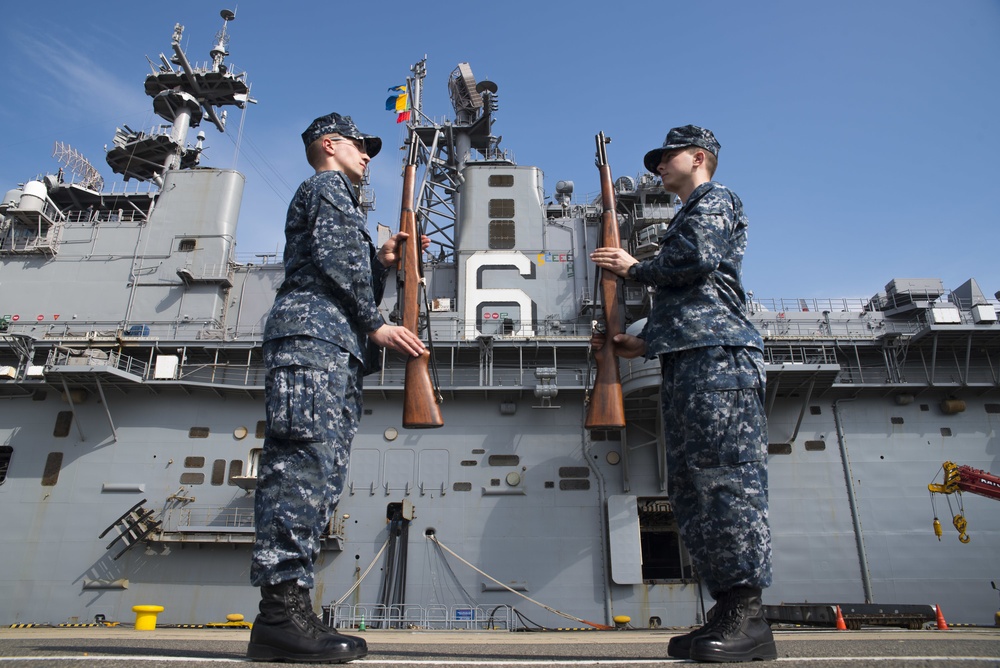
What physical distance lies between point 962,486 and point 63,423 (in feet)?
71.5

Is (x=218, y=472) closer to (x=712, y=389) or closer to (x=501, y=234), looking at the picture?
(x=501, y=234)

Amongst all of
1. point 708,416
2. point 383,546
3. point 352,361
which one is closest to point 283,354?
point 352,361

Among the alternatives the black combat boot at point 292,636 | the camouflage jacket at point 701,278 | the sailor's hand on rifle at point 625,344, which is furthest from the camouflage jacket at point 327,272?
the camouflage jacket at point 701,278

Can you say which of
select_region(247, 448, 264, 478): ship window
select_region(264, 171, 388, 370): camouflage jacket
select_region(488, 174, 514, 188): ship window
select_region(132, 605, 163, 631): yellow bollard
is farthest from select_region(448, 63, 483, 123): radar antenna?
select_region(264, 171, 388, 370): camouflage jacket

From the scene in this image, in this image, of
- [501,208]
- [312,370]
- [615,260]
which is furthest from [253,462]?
[615,260]

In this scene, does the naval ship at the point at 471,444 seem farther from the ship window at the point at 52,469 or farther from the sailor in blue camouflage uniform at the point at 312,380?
the sailor in blue camouflage uniform at the point at 312,380

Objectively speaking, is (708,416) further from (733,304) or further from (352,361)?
(352,361)

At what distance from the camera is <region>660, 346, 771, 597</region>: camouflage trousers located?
3191mm

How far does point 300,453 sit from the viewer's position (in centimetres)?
327

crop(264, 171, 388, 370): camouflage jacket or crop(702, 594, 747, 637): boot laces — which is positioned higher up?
crop(264, 171, 388, 370): camouflage jacket

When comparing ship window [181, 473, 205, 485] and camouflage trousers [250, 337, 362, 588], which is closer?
camouflage trousers [250, 337, 362, 588]

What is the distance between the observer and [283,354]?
3430 millimetres

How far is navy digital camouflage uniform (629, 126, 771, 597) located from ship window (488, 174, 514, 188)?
1578cm

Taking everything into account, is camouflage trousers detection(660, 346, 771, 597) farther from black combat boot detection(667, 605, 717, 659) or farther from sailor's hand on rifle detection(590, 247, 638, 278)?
sailor's hand on rifle detection(590, 247, 638, 278)
